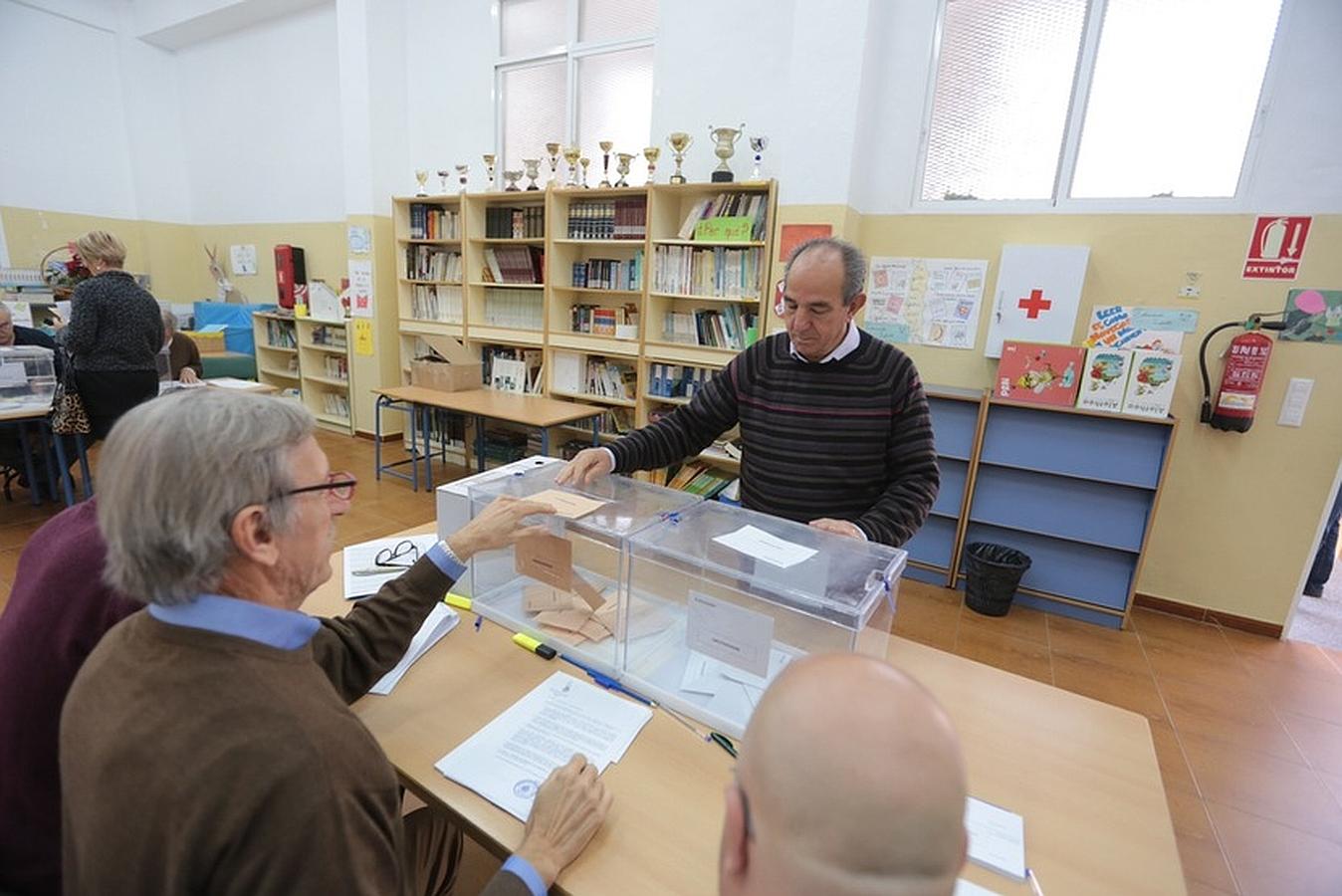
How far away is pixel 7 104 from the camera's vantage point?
593 centimetres

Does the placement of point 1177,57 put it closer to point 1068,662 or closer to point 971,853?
point 1068,662

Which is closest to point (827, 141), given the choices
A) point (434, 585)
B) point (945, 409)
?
point (945, 409)

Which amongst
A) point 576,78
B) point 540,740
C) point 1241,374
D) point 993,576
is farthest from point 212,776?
point 576,78

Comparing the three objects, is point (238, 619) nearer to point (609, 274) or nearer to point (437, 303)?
point (609, 274)

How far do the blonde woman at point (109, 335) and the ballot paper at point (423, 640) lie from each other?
311 centimetres

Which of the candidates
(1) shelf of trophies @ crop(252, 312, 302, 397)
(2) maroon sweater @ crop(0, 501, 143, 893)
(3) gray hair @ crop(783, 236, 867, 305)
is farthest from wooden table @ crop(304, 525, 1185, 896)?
(1) shelf of trophies @ crop(252, 312, 302, 397)

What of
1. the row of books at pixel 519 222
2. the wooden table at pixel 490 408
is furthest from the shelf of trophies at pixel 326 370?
the row of books at pixel 519 222

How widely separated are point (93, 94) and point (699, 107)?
6812 mm

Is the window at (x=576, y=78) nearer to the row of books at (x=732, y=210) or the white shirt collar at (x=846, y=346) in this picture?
the row of books at (x=732, y=210)

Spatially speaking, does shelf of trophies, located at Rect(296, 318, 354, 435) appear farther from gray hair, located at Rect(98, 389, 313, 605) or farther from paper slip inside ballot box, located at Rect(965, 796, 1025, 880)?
paper slip inside ballot box, located at Rect(965, 796, 1025, 880)

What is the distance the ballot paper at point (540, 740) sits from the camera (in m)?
0.95

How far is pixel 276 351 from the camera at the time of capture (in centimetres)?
657

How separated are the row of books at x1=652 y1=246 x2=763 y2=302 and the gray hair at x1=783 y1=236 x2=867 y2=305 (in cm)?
207

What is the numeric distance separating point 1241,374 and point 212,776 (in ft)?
12.9
